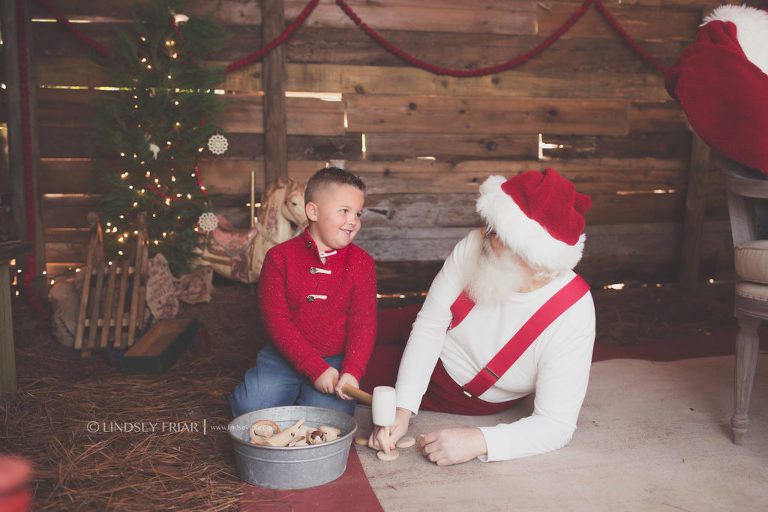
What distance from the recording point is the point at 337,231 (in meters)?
2.16

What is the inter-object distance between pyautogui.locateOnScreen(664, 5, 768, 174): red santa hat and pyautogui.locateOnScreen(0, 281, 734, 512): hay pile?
170 centimetres

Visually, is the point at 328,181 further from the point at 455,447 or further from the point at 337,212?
the point at 455,447

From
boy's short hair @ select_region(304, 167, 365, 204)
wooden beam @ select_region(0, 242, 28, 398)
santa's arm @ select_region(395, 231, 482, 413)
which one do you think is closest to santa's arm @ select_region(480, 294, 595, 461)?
santa's arm @ select_region(395, 231, 482, 413)

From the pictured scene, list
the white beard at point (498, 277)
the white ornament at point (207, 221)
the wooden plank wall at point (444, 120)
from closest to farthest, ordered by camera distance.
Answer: the white beard at point (498, 277) → the white ornament at point (207, 221) → the wooden plank wall at point (444, 120)

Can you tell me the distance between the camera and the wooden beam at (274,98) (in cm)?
405

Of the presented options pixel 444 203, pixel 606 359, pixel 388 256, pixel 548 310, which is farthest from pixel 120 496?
pixel 444 203

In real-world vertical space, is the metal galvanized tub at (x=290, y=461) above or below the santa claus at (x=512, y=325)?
below

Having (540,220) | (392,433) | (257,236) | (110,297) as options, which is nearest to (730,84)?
(540,220)

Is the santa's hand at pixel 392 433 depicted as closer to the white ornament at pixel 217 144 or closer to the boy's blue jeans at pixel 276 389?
the boy's blue jeans at pixel 276 389

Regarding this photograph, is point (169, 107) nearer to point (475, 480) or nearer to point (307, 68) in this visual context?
point (307, 68)

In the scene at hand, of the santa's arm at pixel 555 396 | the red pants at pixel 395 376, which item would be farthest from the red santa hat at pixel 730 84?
the red pants at pixel 395 376

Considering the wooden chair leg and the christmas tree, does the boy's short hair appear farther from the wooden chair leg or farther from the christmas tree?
the christmas tree

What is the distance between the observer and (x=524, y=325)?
6.47ft

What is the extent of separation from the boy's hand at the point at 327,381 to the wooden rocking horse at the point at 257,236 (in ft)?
5.48
